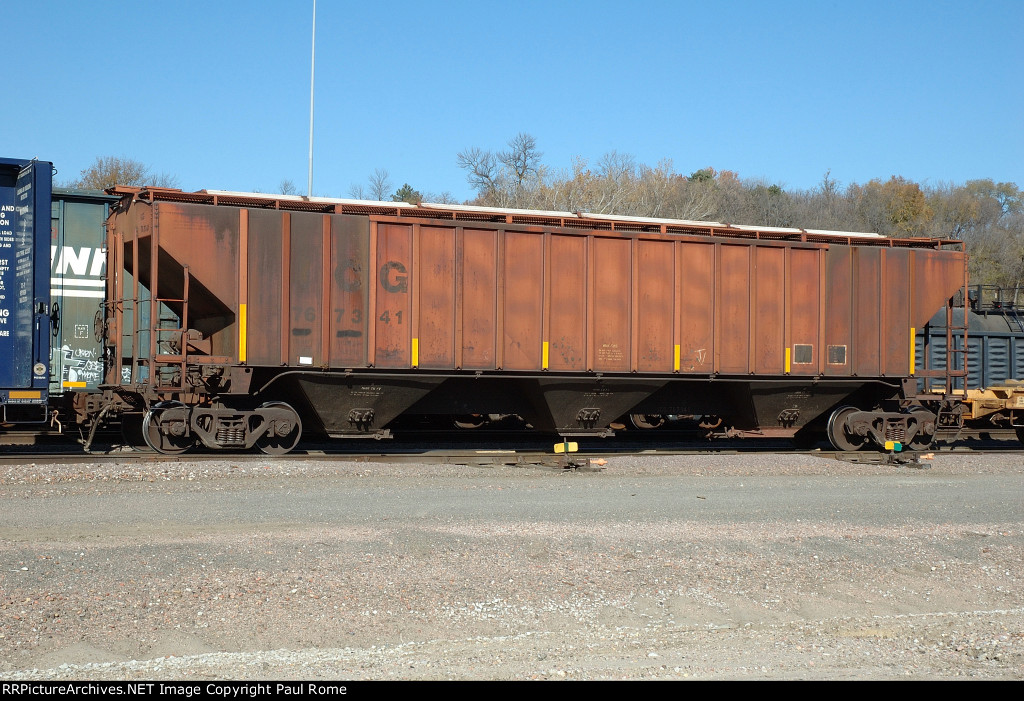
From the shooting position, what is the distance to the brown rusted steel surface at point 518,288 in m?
13.0

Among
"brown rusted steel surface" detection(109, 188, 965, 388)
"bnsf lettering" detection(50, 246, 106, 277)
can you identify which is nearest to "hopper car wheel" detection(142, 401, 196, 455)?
"brown rusted steel surface" detection(109, 188, 965, 388)

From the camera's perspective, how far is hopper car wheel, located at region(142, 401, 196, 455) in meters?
12.7

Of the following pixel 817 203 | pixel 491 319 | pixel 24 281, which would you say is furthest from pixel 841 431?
pixel 817 203

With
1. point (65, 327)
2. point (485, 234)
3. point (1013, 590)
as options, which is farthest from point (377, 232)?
point (1013, 590)


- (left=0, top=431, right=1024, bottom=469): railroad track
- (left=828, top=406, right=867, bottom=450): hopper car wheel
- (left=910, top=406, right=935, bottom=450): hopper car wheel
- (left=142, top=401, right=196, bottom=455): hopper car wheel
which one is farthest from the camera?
(left=910, top=406, right=935, bottom=450): hopper car wheel

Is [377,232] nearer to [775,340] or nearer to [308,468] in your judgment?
[308,468]

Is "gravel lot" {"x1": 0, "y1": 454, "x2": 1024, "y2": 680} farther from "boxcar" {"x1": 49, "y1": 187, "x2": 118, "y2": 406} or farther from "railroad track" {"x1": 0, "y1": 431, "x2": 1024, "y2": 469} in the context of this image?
"boxcar" {"x1": 49, "y1": 187, "x2": 118, "y2": 406}

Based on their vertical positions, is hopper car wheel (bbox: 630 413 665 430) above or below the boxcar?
below

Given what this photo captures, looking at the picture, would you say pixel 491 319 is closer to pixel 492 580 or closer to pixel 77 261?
pixel 77 261

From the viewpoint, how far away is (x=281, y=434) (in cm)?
1323

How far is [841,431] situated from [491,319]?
6752 mm

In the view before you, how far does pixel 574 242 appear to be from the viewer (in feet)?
46.9

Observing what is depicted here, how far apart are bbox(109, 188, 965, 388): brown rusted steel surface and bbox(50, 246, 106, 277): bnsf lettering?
1.03 meters

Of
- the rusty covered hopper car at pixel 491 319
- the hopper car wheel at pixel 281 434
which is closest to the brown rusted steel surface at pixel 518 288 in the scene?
the rusty covered hopper car at pixel 491 319
